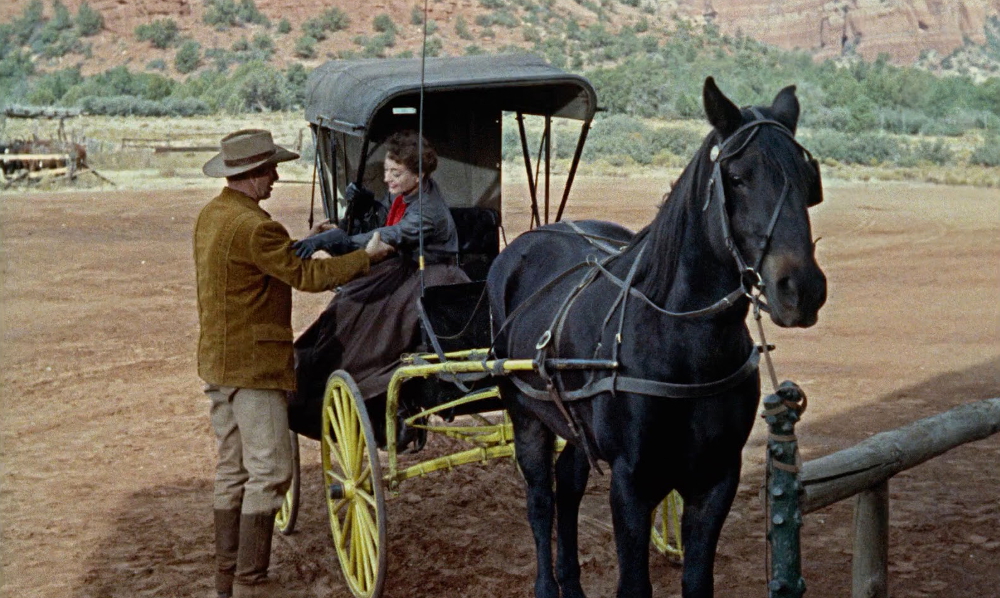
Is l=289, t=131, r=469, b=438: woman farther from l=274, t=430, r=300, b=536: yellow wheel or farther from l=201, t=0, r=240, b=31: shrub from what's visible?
l=201, t=0, r=240, b=31: shrub

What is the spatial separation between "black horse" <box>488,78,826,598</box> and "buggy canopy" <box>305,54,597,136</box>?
1560 mm

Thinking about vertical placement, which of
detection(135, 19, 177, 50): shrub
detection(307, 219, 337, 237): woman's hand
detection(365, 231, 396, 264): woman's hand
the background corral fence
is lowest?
the background corral fence

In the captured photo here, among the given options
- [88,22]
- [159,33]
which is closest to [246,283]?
[159,33]

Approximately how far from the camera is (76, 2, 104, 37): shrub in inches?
2584

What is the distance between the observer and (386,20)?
209 feet

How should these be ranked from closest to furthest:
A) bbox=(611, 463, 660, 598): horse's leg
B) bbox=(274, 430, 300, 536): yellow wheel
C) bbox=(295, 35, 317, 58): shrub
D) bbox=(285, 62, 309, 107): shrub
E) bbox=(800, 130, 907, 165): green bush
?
bbox=(611, 463, 660, 598): horse's leg, bbox=(274, 430, 300, 536): yellow wheel, bbox=(800, 130, 907, 165): green bush, bbox=(285, 62, 309, 107): shrub, bbox=(295, 35, 317, 58): shrub

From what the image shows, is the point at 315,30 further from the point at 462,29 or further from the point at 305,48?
the point at 462,29

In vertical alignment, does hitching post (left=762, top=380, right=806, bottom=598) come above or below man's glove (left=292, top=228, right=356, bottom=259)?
below

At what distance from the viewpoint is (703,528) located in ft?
13.3

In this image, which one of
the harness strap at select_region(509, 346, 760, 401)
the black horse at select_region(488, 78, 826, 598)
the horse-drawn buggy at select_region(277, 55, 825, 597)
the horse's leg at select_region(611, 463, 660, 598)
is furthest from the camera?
the horse's leg at select_region(611, 463, 660, 598)

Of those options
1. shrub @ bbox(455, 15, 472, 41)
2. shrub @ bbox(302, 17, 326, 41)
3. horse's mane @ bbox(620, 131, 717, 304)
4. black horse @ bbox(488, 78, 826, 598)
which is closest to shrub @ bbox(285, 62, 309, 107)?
shrub @ bbox(302, 17, 326, 41)

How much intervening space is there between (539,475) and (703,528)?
1398mm

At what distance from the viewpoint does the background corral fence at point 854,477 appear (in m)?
3.58

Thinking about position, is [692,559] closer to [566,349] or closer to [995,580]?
[566,349]
